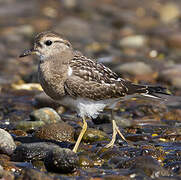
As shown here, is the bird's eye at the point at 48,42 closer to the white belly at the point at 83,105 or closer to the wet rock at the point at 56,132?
the white belly at the point at 83,105

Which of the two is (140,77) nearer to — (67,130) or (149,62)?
(149,62)

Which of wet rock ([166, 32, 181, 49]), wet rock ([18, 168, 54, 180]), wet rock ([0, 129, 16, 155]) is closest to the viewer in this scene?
wet rock ([18, 168, 54, 180])

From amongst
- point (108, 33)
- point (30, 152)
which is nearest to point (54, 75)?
point (30, 152)

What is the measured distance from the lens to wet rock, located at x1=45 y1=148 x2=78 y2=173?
264 inches

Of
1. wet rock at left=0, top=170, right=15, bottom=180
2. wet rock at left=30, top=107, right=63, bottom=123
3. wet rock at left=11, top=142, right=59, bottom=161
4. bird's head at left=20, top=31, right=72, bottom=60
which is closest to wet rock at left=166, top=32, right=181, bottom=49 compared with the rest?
wet rock at left=30, top=107, right=63, bottom=123

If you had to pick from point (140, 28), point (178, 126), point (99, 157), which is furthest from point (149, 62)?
point (99, 157)

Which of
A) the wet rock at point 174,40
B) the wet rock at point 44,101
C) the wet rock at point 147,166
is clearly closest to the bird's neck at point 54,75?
the wet rock at point 147,166

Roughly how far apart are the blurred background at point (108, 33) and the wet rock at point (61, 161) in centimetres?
521

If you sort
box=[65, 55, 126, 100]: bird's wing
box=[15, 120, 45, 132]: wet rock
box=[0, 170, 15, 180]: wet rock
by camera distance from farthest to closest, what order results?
box=[15, 120, 45, 132]: wet rock, box=[65, 55, 126, 100]: bird's wing, box=[0, 170, 15, 180]: wet rock

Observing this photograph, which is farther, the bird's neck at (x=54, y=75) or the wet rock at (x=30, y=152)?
the bird's neck at (x=54, y=75)

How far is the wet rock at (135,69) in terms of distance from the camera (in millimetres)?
12355

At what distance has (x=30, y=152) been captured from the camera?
7.19 metres

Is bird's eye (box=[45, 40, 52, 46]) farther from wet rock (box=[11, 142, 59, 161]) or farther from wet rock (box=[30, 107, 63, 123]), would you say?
wet rock (box=[11, 142, 59, 161])

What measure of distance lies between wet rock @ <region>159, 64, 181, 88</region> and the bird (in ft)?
11.7
